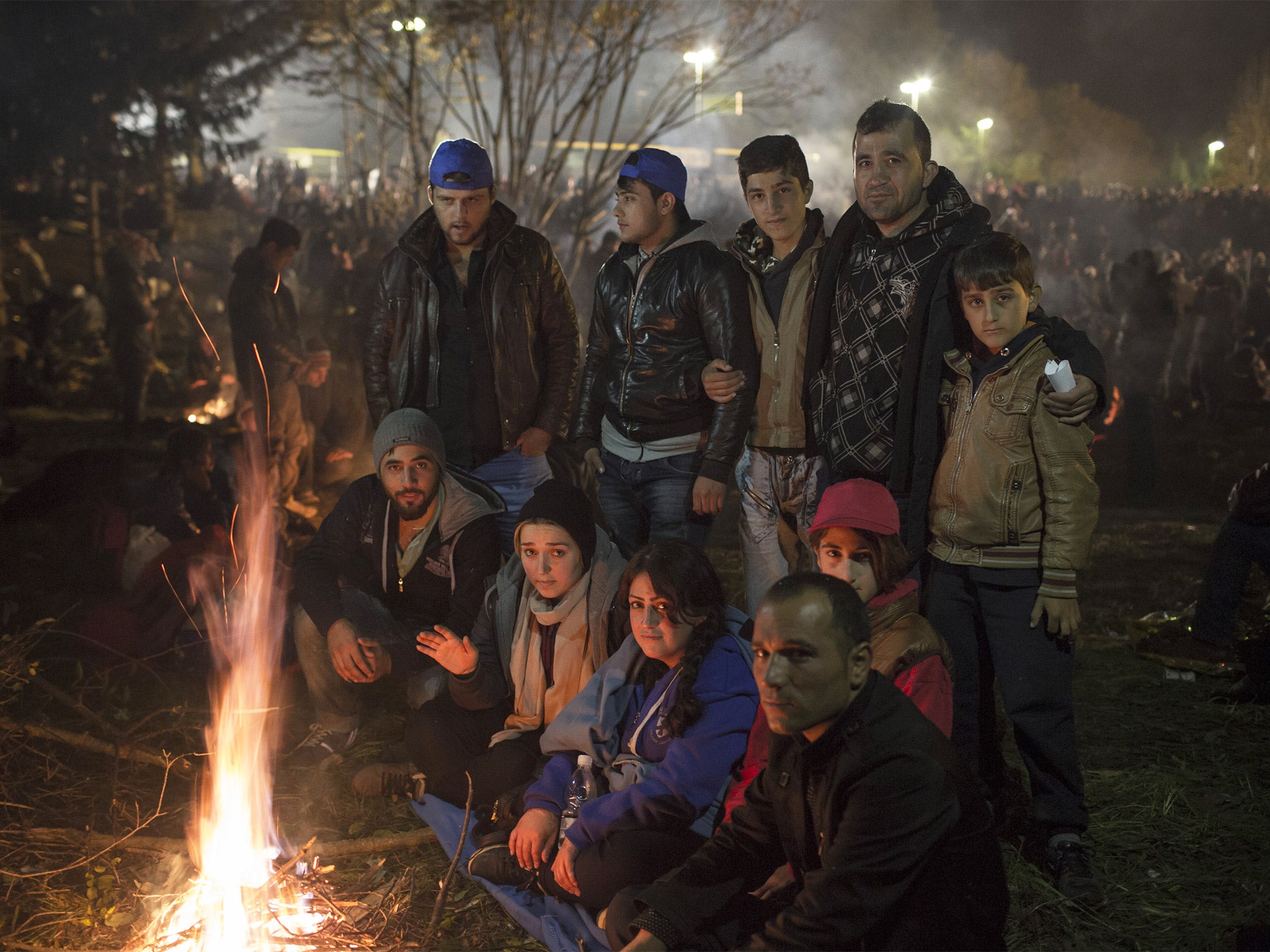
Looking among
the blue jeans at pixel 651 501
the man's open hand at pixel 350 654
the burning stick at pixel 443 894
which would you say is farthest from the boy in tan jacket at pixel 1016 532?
the man's open hand at pixel 350 654

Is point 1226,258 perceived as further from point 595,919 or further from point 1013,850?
point 595,919

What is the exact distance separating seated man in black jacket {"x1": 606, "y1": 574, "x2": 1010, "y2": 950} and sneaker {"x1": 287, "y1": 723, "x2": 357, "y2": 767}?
2420mm

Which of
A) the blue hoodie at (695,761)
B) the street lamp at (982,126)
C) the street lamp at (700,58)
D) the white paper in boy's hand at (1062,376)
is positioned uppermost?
the street lamp at (982,126)

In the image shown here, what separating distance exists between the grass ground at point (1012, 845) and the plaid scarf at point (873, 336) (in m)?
1.54

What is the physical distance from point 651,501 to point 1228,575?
3168mm

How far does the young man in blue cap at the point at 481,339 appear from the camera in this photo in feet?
15.4

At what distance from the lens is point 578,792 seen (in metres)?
3.48

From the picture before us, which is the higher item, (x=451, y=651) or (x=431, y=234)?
(x=431, y=234)

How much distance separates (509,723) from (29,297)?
590 inches

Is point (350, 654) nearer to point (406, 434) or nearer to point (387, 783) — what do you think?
point (387, 783)

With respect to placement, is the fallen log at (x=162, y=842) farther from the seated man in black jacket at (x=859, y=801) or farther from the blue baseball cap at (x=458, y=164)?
the blue baseball cap at (x=458, y=164)

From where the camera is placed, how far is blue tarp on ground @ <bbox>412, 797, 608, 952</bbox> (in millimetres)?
3213

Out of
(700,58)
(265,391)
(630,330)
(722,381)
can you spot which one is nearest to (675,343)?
(630,330)

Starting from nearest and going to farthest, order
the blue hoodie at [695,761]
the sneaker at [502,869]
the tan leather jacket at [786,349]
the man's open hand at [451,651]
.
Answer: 1. the blue hoodie at [695,761]
2. the sneaker at [502,869]
3. the man's open hand at [451,651]
4. the tan leather jacket at [786,349]
